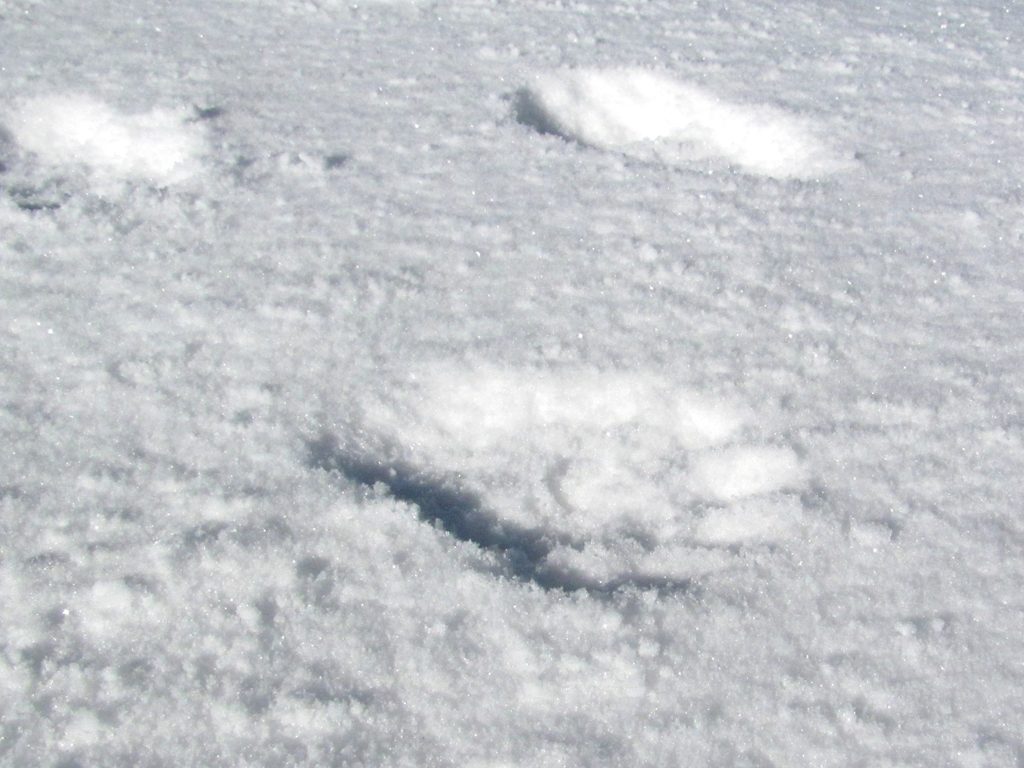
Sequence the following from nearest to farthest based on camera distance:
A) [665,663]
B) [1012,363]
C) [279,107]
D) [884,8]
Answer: [665,663]
[1012,363]
[279,107]
[884,8]

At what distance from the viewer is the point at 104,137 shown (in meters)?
2.31

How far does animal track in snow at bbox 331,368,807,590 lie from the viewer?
1.39m

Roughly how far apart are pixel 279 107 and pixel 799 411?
1.71m

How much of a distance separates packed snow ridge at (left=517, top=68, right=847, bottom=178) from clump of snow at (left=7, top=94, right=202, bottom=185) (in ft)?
3.27

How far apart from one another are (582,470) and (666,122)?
1607mm

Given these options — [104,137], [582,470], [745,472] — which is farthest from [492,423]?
[104,137]

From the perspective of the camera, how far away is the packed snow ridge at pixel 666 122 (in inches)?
96.0

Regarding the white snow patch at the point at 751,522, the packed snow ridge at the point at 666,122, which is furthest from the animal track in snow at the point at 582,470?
the packed snow ridge at the point at 666,122

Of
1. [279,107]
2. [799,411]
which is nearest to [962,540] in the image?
[799,411]

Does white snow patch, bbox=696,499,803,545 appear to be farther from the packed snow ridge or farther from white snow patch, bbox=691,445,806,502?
the packed snow ridge

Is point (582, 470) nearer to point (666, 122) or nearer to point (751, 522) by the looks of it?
point (751, 522)

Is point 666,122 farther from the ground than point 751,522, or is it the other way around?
→ point 666,122

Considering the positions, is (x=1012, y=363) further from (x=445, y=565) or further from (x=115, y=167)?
(x=115, y=167)

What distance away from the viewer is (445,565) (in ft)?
4.29
